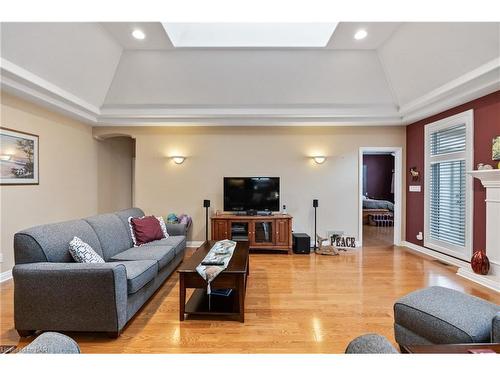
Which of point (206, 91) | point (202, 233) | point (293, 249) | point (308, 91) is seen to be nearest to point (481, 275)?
point (293, 249)

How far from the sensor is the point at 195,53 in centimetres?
423

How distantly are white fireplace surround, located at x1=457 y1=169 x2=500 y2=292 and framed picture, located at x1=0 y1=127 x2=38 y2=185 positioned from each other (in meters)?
6.43

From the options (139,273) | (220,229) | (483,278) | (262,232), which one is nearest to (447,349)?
(139,273)

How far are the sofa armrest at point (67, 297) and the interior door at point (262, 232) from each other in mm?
3137

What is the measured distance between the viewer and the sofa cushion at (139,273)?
2340 mm

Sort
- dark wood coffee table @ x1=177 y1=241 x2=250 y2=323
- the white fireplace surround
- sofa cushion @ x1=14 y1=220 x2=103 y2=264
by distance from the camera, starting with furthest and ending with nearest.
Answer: the white fireplace surround < dark wood coffee table @ x1=177 y1=241 x2=250 y2=323 < sofa cushion @ x1=14 y1=220 x2=103 y2=264

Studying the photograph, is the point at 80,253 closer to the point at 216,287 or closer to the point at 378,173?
the point at 216,287

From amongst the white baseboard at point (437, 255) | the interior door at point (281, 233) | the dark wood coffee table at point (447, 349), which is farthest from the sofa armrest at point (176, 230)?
the white baseboard at point (437, 255)

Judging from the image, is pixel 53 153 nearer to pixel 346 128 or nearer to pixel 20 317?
pixel 20 317

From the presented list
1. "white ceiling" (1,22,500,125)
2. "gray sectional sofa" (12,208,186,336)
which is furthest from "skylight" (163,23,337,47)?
"gray sectional sofa" (12,208,186,336)

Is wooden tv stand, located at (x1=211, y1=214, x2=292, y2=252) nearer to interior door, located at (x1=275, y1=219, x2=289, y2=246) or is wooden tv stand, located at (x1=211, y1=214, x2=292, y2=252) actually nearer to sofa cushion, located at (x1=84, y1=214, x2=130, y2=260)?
interior door, located at (x1=275, y1=219, x2=289, y2=246)

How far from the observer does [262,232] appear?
16.6 ft

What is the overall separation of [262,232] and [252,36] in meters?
3.43

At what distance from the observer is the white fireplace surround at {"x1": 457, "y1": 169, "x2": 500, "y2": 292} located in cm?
333
